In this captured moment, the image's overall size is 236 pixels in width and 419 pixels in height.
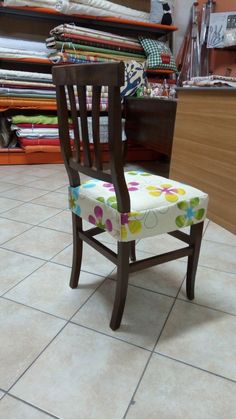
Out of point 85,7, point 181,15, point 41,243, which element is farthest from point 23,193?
point 181,15

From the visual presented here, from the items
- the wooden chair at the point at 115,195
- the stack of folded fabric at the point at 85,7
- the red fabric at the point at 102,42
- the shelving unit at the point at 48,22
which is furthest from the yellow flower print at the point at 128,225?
the stack of folded fabric at the point at 85,7

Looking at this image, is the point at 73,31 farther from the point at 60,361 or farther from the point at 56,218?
the point at 60,361

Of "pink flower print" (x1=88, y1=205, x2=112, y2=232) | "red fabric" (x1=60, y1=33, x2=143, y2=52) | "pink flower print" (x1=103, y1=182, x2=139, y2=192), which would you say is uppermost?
"red fabric" (x1=60, y1=33, x2=143, y2=52)

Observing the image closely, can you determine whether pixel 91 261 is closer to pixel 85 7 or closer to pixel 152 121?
pixel 152 121

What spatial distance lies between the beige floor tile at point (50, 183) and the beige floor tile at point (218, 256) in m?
1.41

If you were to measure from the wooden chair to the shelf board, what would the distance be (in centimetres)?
248

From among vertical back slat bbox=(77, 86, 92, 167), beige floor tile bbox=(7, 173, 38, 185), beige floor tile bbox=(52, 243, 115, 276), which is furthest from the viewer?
beige floor tile bbox=(7, 173, 38, 185)

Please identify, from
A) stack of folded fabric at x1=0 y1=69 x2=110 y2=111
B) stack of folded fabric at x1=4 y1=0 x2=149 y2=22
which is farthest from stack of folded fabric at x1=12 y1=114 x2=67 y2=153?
stack of folded fabric at x1=4 y1=0 x2=149 y2=22

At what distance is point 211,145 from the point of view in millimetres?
1893

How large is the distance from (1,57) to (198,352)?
9.76 feet

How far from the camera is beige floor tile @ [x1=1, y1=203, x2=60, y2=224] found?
1.96m

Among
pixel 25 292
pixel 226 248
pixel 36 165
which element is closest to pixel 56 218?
pixel 25 292

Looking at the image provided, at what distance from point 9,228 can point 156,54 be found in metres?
2.51

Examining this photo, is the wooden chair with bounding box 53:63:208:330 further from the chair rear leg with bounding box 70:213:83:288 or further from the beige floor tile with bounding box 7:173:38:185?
the beige floor tile with bounding box 7:173:38:185
